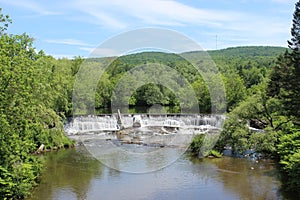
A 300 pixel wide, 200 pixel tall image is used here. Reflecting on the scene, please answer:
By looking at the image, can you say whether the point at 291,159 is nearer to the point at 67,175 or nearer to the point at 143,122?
the point at 67,175

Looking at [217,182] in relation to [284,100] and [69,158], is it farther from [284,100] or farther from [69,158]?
[69,158]

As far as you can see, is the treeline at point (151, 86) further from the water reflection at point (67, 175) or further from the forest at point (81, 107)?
the water reflection at point (67, 175)

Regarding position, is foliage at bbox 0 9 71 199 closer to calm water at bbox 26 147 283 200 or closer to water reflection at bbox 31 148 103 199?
water reflection at bbox 31 148 103 199

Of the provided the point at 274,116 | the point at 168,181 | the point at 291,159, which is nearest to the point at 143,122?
the point at 274,116

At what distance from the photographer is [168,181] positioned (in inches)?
629

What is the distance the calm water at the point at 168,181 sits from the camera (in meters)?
14.2

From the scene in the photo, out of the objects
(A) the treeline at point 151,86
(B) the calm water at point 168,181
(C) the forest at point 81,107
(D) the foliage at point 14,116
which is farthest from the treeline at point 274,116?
(A) the treeline at point 151,86

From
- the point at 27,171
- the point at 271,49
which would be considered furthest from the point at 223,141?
the point at 271,49

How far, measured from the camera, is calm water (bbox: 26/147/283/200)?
14.2 m

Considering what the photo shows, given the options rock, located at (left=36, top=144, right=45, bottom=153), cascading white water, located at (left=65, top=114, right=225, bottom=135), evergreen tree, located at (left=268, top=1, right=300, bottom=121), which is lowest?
rock, located at (left=36, top=144, right=45, bottom=153)

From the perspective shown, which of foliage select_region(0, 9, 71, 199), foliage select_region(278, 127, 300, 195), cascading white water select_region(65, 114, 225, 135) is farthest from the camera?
cascading white water select_region(65, 114, 225, 135)

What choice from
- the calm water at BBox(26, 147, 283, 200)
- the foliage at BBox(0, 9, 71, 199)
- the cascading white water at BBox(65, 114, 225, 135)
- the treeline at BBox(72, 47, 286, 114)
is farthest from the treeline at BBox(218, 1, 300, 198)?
the treeline at BBox(72, 47, 286, 114)

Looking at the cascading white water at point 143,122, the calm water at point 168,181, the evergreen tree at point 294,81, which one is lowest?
the calm water at point 168,181

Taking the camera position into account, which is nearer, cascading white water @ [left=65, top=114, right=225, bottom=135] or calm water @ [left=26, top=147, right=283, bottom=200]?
calm water @ [left=26, top=147, right=283, bottom=200]
